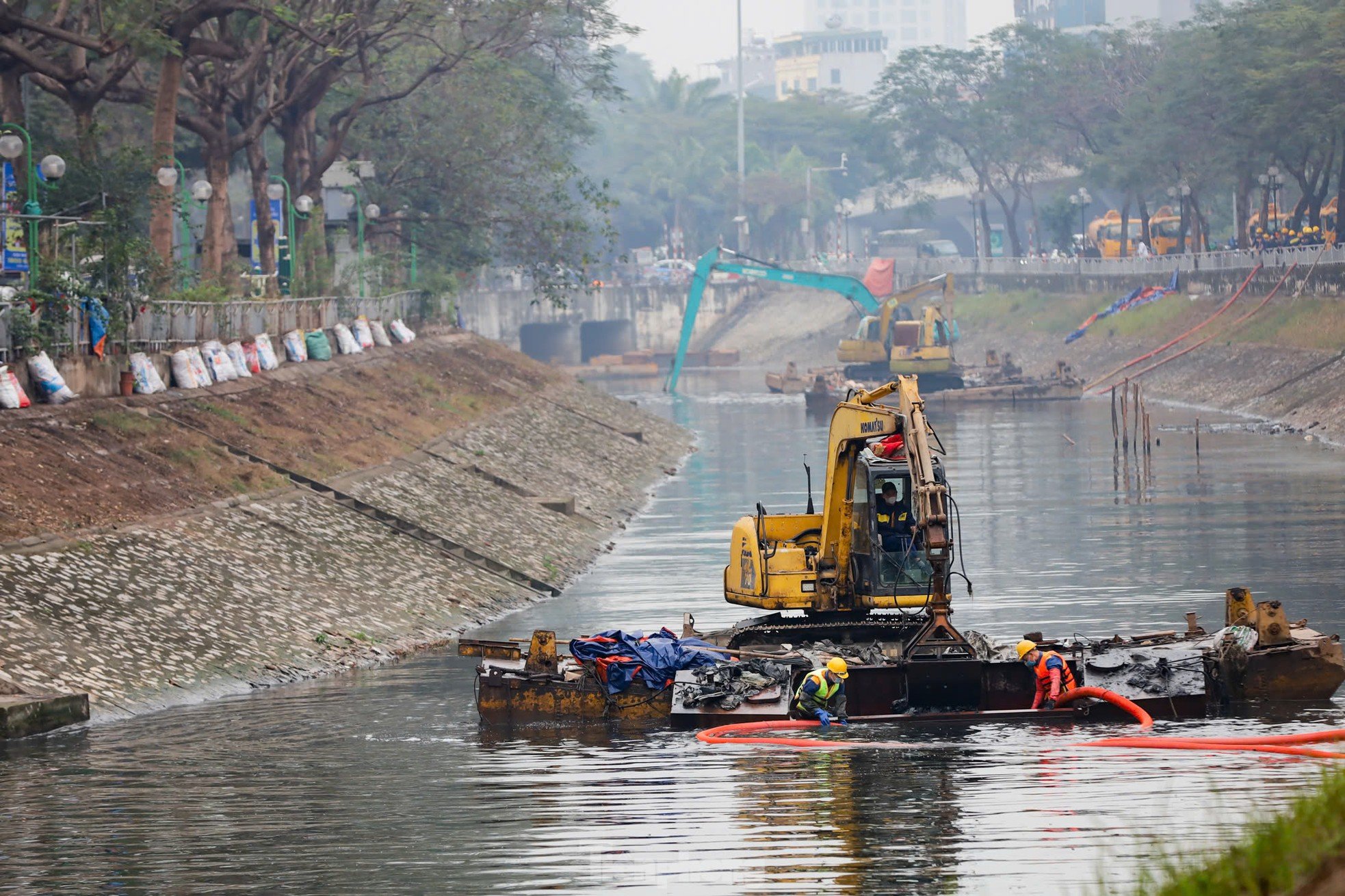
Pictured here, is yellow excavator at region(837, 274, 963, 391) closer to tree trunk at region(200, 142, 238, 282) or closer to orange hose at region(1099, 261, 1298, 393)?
orange hose at region(1099, 261, 1298, 393)

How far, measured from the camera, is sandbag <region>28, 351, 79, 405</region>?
36.8 m

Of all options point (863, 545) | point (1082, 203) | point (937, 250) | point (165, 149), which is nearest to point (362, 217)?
point (165, 149)

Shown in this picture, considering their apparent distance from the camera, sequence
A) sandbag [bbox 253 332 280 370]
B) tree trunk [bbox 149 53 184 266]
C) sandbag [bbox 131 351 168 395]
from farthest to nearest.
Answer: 1. sandbag [bbox 253 332 280 370]
2. tree trunk [bbox 149 53 184 266]
3. sandbag [bbox 131 351 168 395]

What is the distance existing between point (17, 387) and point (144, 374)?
18.5 feet

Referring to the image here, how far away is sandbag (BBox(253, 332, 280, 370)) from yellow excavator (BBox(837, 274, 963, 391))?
4758 cm

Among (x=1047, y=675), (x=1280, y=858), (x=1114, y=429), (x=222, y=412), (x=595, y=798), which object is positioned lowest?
(x=595, y=798)

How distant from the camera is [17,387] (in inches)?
1404

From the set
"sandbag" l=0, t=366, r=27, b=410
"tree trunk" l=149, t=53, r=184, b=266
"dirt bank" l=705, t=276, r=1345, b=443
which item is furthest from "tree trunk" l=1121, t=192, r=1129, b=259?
"sandbag" l=0, t=366, r=27, b=410

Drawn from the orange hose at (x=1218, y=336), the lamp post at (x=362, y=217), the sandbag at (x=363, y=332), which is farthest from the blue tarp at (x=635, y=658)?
the orange hose at (x=1218, y=336)

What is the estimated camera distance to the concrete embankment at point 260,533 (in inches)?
1091

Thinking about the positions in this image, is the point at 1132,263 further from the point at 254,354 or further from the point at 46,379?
the point at 46,379

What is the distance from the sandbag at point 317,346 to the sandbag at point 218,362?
936cm

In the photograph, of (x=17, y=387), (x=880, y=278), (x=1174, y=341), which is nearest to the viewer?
(x=17, y=387)

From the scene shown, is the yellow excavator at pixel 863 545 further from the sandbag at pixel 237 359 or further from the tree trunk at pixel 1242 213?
the tree trunk at pixel 1242 213
